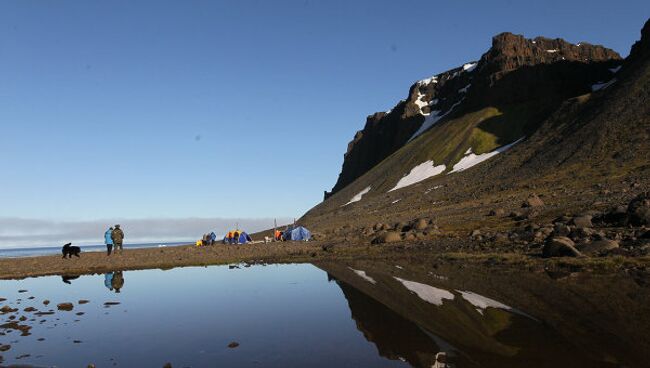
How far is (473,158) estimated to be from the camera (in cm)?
11388

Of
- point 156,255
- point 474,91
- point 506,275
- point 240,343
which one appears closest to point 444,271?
point 506,275

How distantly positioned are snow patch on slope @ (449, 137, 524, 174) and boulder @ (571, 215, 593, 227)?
75.5 m

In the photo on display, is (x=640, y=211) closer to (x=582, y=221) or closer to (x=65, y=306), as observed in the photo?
(x=582, y=221)

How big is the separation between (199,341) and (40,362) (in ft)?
13.3

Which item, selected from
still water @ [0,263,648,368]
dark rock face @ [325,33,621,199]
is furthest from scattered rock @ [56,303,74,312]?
dark rock face @ [325,33,621,199]

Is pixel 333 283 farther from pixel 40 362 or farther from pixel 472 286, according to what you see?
pixel 40 362

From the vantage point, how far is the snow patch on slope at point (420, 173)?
116m

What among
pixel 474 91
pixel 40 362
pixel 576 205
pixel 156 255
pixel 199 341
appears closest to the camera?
pixel 40 362

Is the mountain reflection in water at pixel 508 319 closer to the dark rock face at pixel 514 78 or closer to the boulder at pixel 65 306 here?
the boulder at pixel 65 306

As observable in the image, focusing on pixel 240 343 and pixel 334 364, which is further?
pixel 240 343

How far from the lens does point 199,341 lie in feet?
46.9

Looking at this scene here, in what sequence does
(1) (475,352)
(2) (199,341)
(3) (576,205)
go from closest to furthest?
1. (1) (475,352)
2. (2) (199,341)
3. (3) (576,205)

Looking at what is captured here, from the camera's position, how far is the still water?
11344mm

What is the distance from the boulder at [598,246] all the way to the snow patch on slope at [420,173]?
88839 millimetres
